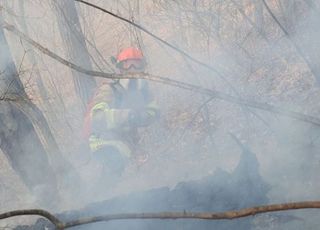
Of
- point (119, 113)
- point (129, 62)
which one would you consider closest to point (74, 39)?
point (129, 62)

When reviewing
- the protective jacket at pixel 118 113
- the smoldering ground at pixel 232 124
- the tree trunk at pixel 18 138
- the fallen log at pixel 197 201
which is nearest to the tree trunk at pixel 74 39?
the smoldering ground at pixel 232 124

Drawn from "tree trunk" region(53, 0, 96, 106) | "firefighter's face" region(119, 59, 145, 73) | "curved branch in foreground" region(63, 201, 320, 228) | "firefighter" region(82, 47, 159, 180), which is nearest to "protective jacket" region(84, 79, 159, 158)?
"firefighter" region(82, 47, 159, 180)

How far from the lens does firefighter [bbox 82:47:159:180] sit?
6.59 meters

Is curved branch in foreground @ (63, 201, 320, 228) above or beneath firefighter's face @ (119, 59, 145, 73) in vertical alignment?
beneath

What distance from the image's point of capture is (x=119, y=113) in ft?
21.9

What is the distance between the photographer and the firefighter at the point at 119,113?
659 centimetres

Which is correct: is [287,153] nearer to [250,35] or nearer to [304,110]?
[304,110]

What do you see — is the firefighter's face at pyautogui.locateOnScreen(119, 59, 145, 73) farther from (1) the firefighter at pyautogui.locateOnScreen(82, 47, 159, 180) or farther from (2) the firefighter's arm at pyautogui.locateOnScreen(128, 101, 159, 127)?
(2) the firefighter's arm at pyautogui.locateOnScreen(128, 101, 159, 127)

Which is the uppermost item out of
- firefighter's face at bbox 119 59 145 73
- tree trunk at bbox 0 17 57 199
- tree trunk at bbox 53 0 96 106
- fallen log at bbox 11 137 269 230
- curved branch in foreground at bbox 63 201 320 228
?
tree trunk at bbox 53 0 96 106

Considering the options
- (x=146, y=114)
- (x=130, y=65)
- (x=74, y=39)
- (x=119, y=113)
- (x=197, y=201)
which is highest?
(x=74, y=39)

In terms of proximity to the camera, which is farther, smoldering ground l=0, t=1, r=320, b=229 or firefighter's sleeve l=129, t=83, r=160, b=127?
firefighter's sleeve l=129, t=83, r=160, b=127

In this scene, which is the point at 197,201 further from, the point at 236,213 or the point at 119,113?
the point at 236,213

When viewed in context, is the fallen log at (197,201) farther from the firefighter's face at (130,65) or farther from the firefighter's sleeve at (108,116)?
the firefighter's face at (130,65)

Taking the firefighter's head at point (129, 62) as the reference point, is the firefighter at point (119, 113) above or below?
below
